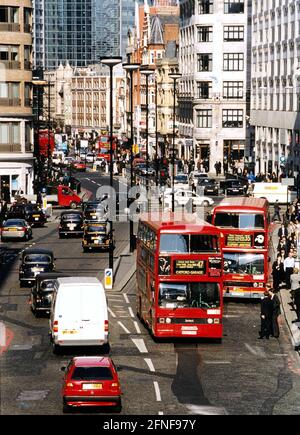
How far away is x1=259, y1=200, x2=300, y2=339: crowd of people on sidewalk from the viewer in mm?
40812

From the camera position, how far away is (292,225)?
6581 cm

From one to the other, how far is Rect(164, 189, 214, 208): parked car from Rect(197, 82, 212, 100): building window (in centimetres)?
5003

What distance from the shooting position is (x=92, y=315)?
37250 mm

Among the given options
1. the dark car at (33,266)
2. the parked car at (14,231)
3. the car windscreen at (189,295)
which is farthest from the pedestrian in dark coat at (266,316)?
the parked car at (14,231)

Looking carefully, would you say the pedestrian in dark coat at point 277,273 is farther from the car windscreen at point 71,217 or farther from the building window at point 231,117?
the building window at point 231,117

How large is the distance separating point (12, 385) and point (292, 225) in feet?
116

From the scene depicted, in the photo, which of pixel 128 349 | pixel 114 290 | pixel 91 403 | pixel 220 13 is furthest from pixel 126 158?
pixel 91 403

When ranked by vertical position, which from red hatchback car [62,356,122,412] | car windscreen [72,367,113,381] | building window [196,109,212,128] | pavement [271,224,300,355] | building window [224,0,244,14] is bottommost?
pavement [271,224,300,355]

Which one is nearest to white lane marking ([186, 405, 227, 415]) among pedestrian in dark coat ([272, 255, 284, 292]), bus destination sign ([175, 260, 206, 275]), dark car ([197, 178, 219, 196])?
bus destination sign ([175, 260, 206, 275])

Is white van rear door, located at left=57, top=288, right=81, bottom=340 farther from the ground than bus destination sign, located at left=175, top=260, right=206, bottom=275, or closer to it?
closer to it

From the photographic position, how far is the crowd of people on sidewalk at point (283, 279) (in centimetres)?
4081

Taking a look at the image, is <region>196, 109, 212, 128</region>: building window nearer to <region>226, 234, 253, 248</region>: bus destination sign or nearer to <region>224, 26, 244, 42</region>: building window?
<region>224, 26, 244, 42</region>: building window
